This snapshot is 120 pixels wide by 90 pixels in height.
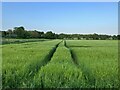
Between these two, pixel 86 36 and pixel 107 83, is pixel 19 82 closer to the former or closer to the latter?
pixel 107 83

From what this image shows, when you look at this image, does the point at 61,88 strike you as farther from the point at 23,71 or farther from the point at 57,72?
the point at 23,71

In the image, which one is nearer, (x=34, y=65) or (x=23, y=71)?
(x=23, y=71)

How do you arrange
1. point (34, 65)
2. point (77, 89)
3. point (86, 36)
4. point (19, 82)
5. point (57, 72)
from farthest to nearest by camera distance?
1. point (86, 36)
2. point (34, 65)
3. point (57, 72)
4. point (19, 82)
5. point (77, 89)

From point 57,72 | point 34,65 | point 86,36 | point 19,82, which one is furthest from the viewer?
point 86,36

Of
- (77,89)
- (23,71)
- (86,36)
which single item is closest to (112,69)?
(77,89)

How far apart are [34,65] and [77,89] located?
241cm

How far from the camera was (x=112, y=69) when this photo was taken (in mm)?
6617

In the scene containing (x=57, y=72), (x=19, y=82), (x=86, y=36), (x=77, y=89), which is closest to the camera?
(x=77, y=89)

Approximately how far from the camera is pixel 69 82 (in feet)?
19.3

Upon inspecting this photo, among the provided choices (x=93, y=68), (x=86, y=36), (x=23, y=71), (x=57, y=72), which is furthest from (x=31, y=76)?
(x=86, y=36)

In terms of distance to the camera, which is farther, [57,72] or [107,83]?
[57,72]

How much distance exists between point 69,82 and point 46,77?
0.64 meters

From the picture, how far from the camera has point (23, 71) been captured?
656cm

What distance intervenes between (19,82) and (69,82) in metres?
1.30
